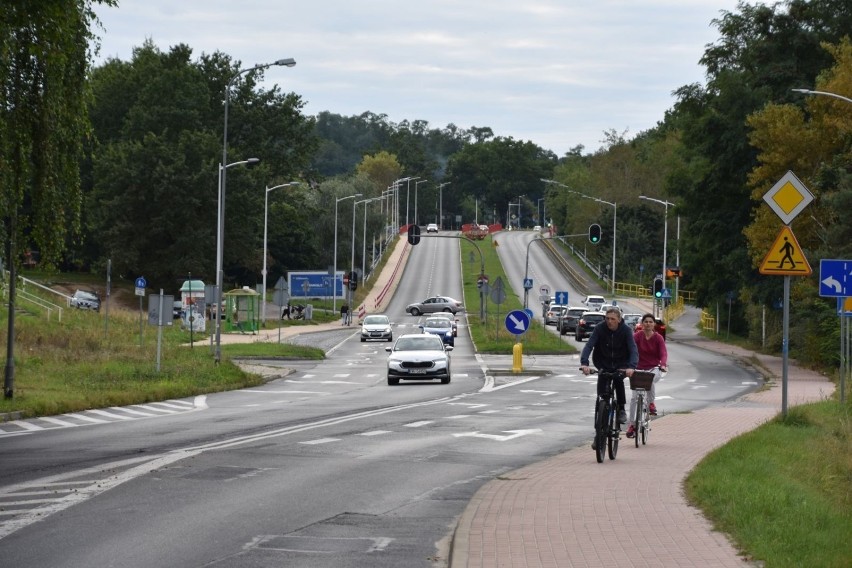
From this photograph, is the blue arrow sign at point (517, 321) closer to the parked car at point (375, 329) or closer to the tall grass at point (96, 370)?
the tall grass at point (96, 370)

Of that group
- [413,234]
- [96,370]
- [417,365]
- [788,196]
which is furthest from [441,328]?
[788,196]

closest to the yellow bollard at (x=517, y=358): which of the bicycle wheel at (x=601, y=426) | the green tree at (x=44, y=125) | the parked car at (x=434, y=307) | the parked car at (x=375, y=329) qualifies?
the green tree at (x=44, y=125)

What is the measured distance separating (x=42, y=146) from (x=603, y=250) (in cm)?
10993

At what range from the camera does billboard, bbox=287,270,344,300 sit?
8988 cm

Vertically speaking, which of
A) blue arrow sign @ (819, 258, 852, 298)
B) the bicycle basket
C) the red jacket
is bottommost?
the bicycle basket

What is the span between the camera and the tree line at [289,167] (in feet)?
75.8

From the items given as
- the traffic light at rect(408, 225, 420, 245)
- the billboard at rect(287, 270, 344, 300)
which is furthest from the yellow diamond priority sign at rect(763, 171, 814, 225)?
the billboard at rect(287, 270, 344, 300)

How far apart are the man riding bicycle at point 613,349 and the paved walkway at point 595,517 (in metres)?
1.11

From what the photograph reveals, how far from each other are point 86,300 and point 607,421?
223 ft

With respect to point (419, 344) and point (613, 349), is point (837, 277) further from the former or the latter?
point (419, 344)

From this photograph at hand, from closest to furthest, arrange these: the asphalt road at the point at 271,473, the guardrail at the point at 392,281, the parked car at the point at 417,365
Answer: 1. the asphalt road at the point at 271,473
2. the parked car at the point at 417,365
3. the guardrail at the point at 392,281

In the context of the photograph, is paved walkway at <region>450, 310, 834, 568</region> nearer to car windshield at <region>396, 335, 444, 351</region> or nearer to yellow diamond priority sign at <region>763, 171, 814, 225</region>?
yellow diamond priority sign at <region>763, 171, 814, 225</region>

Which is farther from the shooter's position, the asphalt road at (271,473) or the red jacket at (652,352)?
the red jacket at (652,352)

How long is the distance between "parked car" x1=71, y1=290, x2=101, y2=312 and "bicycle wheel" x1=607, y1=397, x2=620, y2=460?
63.8m
